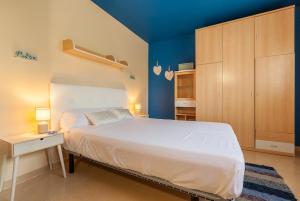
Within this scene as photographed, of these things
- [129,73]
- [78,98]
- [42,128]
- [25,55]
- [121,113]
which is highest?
[129,73]

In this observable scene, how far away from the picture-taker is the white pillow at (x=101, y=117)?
2.51 m

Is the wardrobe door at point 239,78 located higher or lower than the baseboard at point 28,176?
higher

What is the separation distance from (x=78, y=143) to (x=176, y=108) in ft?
9.37

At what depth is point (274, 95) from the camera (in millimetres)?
2973

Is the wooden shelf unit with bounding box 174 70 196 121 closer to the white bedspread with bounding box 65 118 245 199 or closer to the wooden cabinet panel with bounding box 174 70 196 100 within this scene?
the wooden cabinet panel with bounding box 174 70 196 100

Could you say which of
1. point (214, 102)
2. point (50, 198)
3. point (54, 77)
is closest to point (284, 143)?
point (214, 102)

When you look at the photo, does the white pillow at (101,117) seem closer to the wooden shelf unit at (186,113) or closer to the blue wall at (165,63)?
the wooden shelf unit at (186,113)

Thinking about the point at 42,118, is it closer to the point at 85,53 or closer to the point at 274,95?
the point at 85,53

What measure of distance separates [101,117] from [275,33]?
356cm

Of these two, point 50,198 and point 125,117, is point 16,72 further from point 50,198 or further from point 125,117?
point 125,117

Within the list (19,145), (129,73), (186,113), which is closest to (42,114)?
(19,145)

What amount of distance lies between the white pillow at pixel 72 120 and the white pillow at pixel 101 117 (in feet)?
0.33

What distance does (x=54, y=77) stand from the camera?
2445mm

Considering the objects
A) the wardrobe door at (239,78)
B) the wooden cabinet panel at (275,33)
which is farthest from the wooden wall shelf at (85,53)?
the wooden cabinet panel at (275,33)
